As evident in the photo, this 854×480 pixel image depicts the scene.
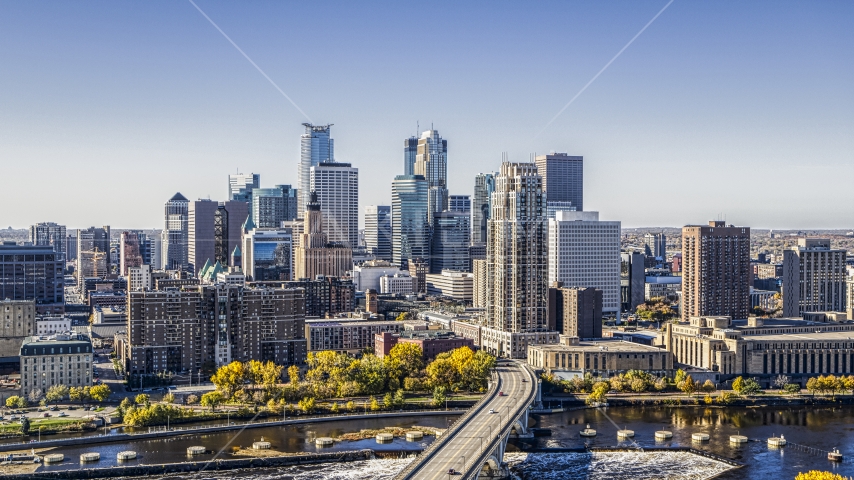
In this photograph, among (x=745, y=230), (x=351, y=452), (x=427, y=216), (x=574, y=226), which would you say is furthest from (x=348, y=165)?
(x=351, y=452)

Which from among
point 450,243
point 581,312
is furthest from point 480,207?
Answer: point 581,312

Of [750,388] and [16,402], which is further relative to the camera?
[750,388]

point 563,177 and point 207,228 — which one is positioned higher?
point 563,177

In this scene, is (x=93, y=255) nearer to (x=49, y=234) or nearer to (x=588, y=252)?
(x=49, y=234)

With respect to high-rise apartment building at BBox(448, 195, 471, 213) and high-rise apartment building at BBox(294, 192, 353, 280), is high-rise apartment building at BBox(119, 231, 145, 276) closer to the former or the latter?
high-rise apartment building at BBox(294, 192, 353, 280)

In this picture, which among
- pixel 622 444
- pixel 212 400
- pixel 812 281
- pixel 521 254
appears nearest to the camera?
pixel 622 444

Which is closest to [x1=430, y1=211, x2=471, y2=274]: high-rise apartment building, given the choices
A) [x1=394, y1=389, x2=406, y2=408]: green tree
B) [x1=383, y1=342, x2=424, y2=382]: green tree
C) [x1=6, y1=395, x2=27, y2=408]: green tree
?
[x1=383, y1=342, x2=424, y2=382]: green tree
